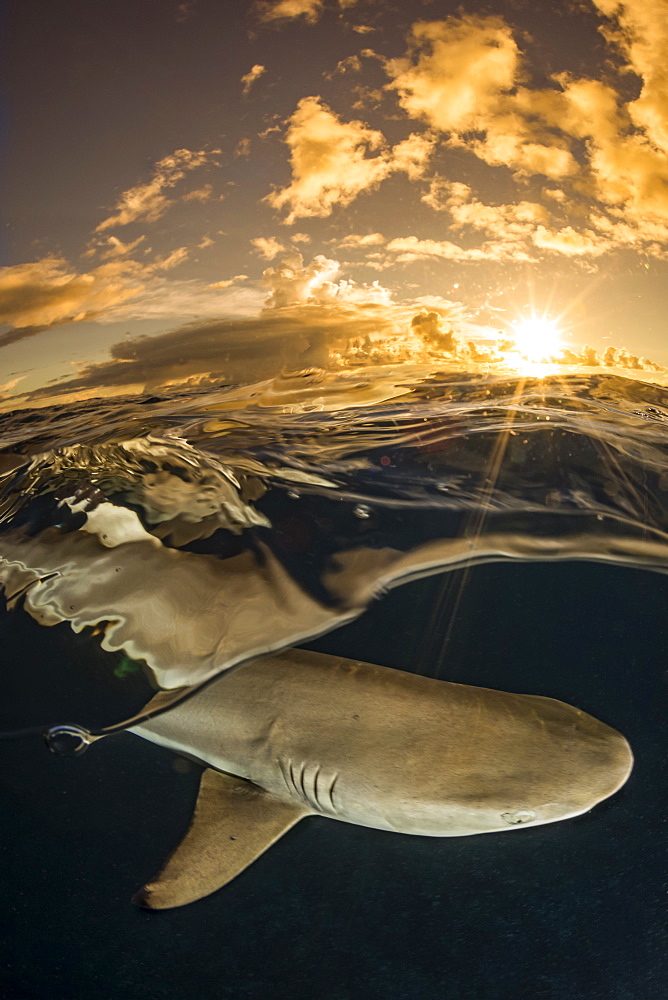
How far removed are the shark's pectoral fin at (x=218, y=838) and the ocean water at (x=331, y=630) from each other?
349 millimetres

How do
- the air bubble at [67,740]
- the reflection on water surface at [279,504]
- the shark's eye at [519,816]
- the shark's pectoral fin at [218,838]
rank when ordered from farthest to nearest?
the reflection on water surface at [279,504] < the air bubble at [67,740] < the shark's eye at [519,816] < the shark's pectoral fin at [218,838]

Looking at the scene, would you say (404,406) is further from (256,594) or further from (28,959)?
(28,959)

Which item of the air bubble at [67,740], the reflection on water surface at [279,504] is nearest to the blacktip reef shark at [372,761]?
the reflection on water surface at [279,504]

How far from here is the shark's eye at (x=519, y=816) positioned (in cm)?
409

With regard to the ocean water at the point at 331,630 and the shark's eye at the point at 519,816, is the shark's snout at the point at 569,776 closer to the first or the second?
the shark's eye at the point at 519,816

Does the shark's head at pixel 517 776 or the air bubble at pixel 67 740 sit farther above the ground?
the shark's head at pixel 517 776

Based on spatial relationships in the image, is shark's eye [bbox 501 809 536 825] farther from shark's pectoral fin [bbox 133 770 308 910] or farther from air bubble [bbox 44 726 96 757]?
air bubble [bbox 44 726 96 757]

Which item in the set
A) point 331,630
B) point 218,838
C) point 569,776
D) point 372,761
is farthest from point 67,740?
point 569,776

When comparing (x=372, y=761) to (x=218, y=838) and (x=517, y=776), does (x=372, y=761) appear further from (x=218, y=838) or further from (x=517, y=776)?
(x=218, y=838)

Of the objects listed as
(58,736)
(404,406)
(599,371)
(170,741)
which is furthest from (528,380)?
(58,736)

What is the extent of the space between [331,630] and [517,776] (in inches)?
148

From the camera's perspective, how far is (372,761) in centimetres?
436

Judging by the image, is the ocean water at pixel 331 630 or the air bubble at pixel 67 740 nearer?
the ocean water at pixel 331 630

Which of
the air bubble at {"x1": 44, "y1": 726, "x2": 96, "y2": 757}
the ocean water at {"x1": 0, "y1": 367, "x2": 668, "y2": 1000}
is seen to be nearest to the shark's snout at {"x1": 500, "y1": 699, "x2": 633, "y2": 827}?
the ocean water at {"x1": 0, "y1": 367, "x2": 668, "y2": 1000}
